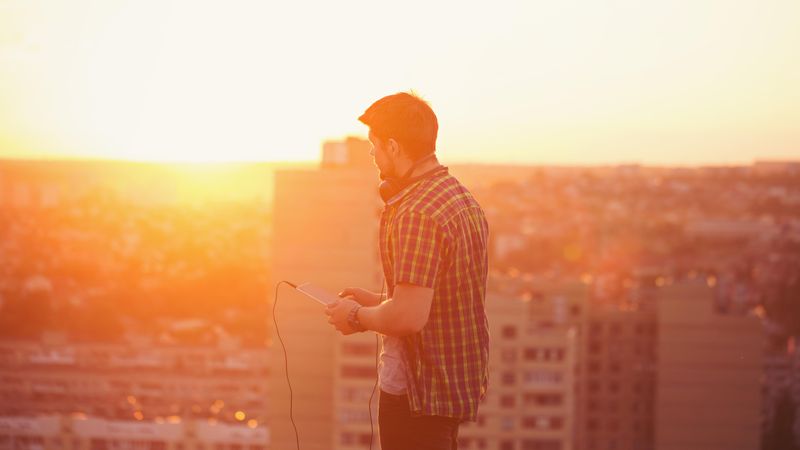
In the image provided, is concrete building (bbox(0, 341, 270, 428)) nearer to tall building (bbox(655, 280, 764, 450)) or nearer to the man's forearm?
tall building (bbox(655, 280, 764, 450))

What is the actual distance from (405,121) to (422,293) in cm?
32

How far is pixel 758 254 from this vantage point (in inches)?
1298

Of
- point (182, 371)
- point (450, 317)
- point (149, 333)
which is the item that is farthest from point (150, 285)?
point (450, 317)

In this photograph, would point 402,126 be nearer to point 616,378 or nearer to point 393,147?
point 393,147

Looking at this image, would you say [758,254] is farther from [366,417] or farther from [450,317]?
[450,317]

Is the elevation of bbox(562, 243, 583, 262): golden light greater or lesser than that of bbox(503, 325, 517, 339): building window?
greater

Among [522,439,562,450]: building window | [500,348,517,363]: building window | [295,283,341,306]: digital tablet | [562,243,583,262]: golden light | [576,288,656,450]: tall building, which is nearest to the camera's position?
[295,283,341,306]: digital tablet

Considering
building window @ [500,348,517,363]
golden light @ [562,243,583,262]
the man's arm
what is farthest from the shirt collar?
golden light @ [562,243,583,262]

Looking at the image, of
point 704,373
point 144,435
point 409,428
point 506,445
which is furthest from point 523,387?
point 409,428

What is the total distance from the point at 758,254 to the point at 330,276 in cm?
2213

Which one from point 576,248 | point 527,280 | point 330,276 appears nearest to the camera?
point 330,276

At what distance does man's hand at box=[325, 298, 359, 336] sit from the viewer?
206 centimetres

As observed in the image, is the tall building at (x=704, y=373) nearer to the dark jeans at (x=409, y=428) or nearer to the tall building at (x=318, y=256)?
the tall building at (x=318, y=256)

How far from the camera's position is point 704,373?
15.5 meters
